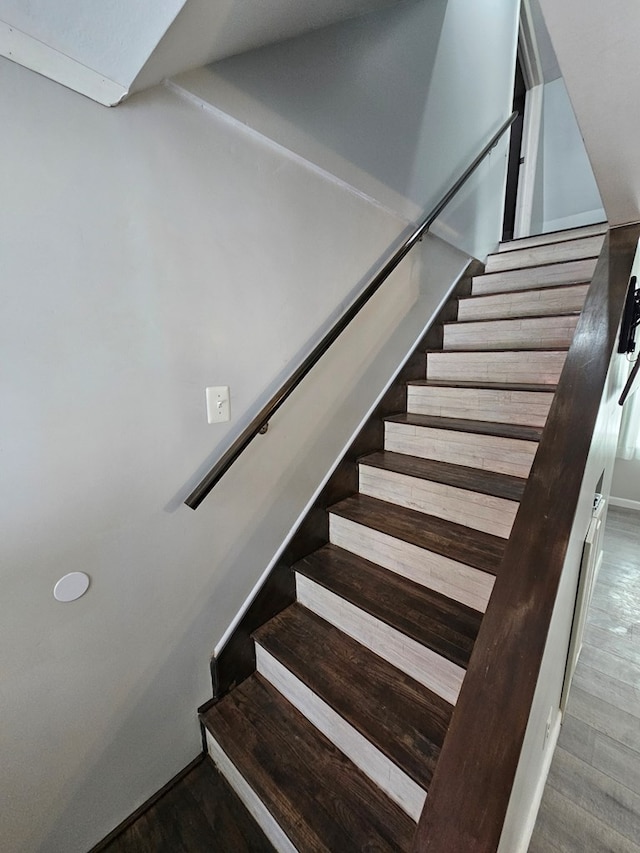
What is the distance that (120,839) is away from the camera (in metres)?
1.08

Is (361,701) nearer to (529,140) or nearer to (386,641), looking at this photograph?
(386,641)

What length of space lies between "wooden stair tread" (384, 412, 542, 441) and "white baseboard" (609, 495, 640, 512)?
3.54 m

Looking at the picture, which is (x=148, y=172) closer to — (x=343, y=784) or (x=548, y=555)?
(x=548, y=555)

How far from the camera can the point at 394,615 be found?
1229 mm

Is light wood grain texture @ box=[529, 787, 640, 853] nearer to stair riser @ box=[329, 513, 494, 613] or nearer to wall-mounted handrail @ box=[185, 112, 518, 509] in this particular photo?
stair riser @ box=[329, 513, 494, 613]

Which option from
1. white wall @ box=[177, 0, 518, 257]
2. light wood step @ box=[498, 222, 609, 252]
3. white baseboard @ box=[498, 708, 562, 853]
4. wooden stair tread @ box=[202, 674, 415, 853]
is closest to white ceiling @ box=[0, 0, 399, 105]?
white wall @ box=[177, 0, 518, 257]

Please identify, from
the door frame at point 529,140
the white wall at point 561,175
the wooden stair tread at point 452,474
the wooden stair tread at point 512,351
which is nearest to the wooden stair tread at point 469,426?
the wooden stair tread at point 452,474

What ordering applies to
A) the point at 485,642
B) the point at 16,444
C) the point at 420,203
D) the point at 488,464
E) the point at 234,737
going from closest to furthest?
the point at 485,642, the point at 16,444, the point at 234,737, the point at 488,464, the point at 420,203

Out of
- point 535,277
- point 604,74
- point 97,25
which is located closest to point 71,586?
point 97,25

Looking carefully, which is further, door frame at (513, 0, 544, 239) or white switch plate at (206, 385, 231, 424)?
door frame at (513, 0, 544, 239)

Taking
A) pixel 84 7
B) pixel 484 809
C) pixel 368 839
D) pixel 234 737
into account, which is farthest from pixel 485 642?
pixel 84 7

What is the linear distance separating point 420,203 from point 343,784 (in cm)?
254

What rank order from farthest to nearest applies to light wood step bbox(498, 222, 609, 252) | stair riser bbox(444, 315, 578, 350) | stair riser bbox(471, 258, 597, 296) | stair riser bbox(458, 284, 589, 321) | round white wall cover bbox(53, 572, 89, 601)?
light wood step bbox(498, 222, 609, 252), stair riser bbox(471, 258, 597, 296), stair riser bbox(458, 284, 589, 321), stair riser bbox(444, 315, 578, 350), round white wall cover bbox(53, 572, 89, 601)

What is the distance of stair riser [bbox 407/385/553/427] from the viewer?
5.35 ft
